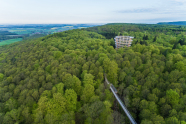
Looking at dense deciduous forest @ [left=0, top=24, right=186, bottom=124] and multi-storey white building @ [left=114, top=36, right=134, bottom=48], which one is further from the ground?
multi-storey white building @ [left=114, top=36, right=134, bottom=48]

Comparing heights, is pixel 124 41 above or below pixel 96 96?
above

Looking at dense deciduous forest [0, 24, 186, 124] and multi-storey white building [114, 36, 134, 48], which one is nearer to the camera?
dense deciduous forest [0, 24, 186, 124]

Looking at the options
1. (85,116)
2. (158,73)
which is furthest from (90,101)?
(158,73)

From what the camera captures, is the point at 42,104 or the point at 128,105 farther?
the point at 128,105

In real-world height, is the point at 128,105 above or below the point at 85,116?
above

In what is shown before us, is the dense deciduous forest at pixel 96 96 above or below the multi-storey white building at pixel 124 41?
below

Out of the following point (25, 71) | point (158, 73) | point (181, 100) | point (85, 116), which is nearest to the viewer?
point (181, 100)

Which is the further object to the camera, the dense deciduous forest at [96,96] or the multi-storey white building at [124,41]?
the multi-storey white building at [124,41]

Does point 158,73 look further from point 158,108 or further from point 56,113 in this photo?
point 56,113

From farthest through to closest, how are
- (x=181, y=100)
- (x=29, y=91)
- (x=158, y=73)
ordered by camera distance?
(x=158, y=73) < (x=29, y=91) < (x=181, y=100)

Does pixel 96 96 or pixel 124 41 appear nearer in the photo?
pixel 96 96

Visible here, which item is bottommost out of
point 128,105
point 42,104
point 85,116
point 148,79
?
point 85,116
